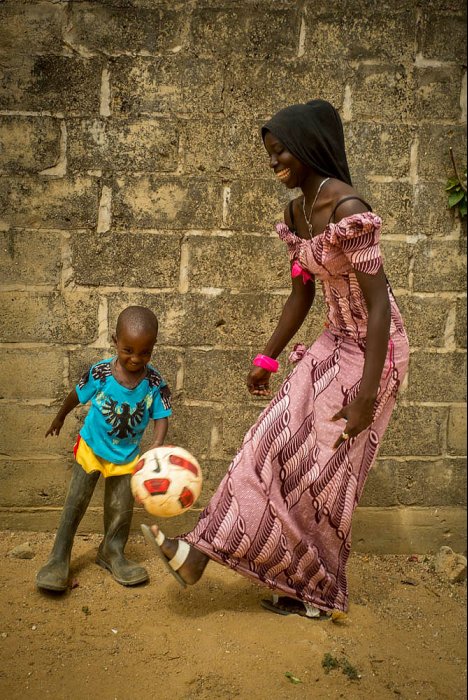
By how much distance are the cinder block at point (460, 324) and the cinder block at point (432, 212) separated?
15.6 inches

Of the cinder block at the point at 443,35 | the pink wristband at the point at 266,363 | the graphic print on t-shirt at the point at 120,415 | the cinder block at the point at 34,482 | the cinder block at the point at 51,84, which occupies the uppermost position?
the cinder block at the point at 443,35

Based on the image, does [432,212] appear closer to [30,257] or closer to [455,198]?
[455,198]

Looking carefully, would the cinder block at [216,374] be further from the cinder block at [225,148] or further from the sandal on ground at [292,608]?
the sandal on ground at [292,608]

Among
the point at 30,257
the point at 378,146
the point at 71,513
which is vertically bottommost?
the point at 71,513

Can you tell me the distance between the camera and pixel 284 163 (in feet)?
9.50

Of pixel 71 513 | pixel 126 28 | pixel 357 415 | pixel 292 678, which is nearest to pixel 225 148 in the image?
pixel 126 28

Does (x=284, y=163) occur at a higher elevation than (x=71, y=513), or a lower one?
higher

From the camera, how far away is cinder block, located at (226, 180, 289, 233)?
3.83 m

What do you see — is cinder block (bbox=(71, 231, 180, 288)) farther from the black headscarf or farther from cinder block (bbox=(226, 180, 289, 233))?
the black headscarf

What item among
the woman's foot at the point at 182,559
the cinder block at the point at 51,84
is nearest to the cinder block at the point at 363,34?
the cinder block at the point at 51,84

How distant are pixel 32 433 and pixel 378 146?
97.7 inches

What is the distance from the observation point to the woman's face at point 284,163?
9.46 ft

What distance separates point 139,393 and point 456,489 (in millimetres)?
2033

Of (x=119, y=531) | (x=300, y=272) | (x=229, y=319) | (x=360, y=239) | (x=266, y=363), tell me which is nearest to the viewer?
(x=360, y=239)
